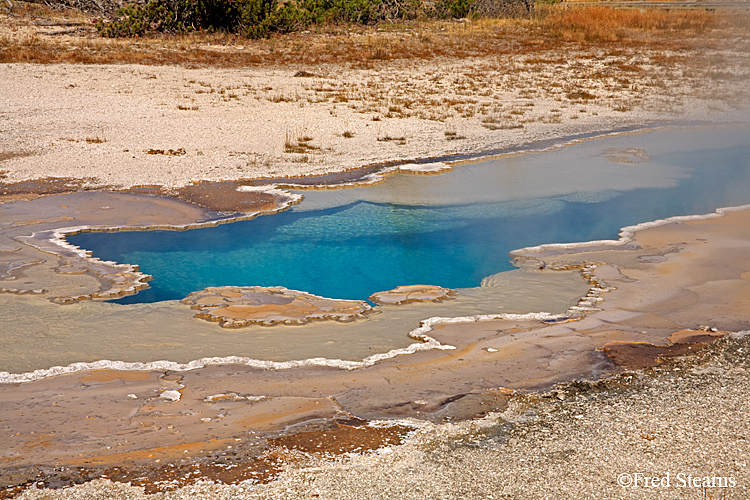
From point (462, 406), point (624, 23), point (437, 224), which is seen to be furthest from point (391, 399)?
point (624, 23)

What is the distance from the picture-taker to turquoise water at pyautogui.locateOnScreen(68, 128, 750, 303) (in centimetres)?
570

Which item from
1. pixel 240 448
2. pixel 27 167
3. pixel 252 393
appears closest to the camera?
pixel 240 448

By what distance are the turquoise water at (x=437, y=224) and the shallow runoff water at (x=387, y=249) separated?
2cm

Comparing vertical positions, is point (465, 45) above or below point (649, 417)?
above

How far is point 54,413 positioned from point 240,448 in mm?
1023

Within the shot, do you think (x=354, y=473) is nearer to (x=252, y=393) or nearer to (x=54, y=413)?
(x=252, y=393)

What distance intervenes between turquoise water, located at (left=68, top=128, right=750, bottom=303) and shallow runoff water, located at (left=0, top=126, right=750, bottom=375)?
0.07 feet

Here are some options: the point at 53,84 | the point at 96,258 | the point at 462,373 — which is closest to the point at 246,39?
the point at 53,84

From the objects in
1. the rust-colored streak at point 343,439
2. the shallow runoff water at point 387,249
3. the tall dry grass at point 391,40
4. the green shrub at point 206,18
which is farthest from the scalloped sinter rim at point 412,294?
the green shrub at point 206,18

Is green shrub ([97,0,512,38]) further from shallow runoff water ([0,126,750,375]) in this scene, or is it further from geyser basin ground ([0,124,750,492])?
geyser basin ground ([0,124,750,492])

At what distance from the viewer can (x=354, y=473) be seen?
2910 mm

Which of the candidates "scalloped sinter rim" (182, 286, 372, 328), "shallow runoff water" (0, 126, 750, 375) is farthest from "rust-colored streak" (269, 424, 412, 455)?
"scalloped sinter rim" (182, 286, 372, 328)

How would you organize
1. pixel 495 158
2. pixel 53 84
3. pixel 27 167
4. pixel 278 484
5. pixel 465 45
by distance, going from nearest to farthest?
pixel 278 484
pixel 27 167
pixel 495 158
pixel 53 84
pixel 465 45

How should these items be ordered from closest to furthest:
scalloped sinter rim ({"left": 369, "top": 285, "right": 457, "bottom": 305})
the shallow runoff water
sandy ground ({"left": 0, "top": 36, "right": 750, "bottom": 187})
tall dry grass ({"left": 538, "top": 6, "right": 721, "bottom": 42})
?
the shallow runoff water < scalloped sinter rim ({"left": 369, "top": 285, "right": 457, "bottom": 305}) < sandy ground ({"left": 0, "top": 36, "right": 750, "bottom": 187}) < tall dry grass ({"left": 538, "top": 6, "right": 721, "bottom": 42})
